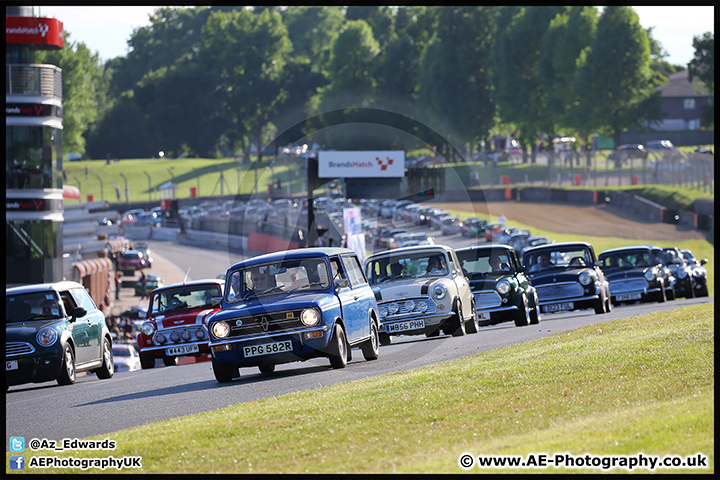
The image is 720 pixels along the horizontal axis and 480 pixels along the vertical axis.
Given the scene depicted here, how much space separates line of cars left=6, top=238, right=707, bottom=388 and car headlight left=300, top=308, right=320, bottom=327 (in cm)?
1

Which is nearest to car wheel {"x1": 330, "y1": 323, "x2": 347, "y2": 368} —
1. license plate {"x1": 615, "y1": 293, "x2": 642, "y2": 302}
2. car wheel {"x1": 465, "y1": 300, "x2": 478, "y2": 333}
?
car wheel {"x1": 465, "y1": 300, "x2": 478, "y2": 333}

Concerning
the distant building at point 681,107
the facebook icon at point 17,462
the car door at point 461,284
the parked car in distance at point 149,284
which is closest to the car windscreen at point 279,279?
the car door at point 461,284

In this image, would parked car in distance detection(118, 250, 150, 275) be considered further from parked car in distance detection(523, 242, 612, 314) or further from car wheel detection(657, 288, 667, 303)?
parked car in distance detection(523, 242, 612, 314)

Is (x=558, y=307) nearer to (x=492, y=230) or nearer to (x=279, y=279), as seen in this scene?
(x=279, y=279)

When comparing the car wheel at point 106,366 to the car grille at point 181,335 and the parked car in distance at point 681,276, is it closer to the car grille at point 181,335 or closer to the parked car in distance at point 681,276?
the car grille at point 181,335

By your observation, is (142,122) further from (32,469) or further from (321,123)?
(32,469)

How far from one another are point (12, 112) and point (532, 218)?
43.1m

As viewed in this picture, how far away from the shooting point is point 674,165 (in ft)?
237

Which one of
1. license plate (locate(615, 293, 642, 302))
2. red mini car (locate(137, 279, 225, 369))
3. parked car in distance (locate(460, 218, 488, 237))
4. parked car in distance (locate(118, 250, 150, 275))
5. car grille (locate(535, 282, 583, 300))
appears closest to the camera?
red mini car (locate(137, 279, 225, 369))

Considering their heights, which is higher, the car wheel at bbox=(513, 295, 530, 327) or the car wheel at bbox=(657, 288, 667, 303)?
the car wheel at bbox=(513, 295, 530, 327)

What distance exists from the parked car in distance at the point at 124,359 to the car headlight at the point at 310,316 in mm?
15806

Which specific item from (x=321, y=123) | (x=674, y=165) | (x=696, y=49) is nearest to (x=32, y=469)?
(x=674, y=165)

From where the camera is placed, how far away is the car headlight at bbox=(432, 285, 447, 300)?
742 inches

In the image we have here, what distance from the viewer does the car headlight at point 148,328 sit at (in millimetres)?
21812
